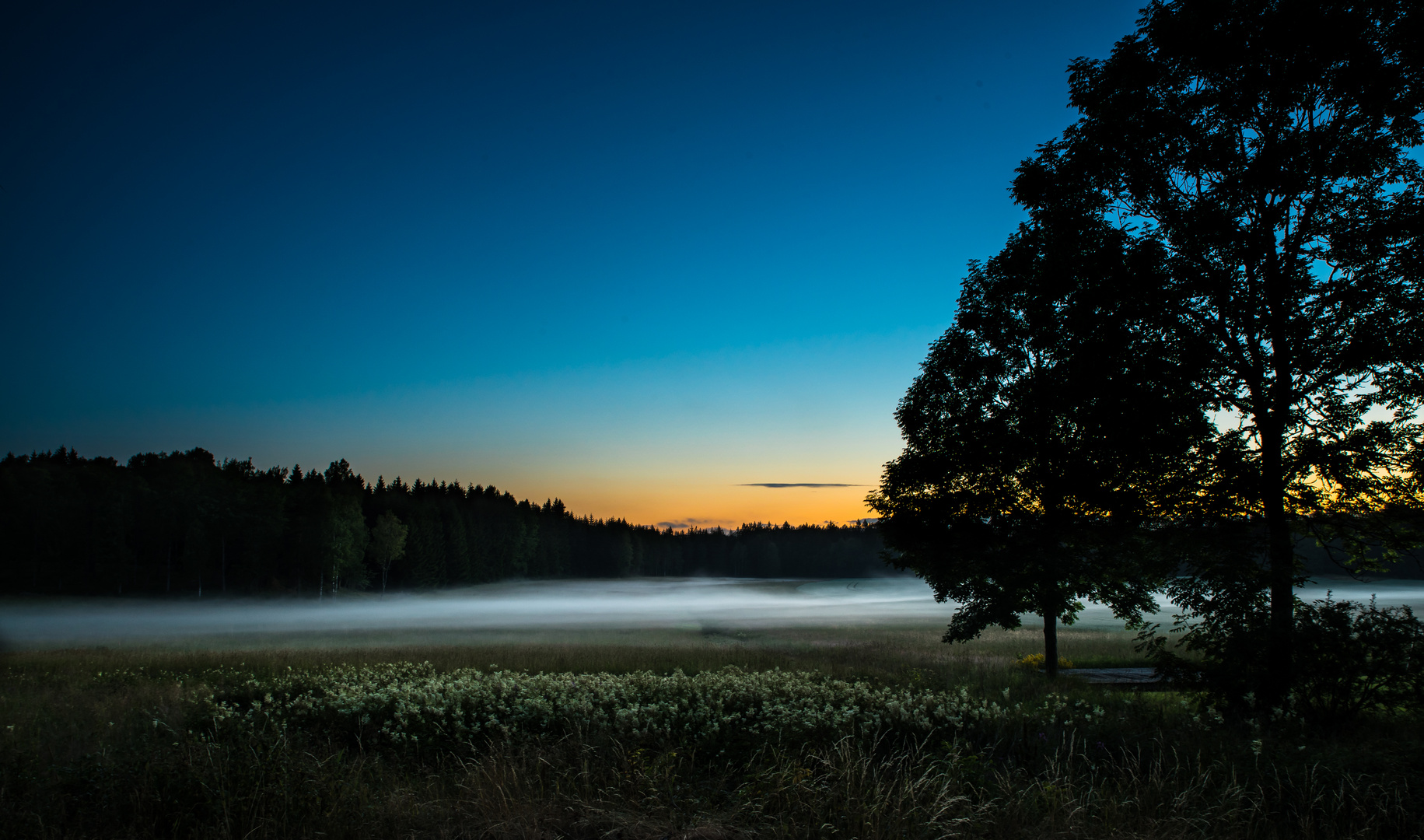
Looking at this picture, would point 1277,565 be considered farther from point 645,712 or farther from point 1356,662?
point 645,712

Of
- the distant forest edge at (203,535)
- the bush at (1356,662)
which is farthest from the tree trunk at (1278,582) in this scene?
the distant forest edge at (203,535)

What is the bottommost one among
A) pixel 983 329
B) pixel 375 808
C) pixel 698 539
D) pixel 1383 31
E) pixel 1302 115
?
pixel 698 539

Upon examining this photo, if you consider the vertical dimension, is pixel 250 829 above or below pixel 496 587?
above

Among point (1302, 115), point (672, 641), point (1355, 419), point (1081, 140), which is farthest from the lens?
point (672, 641)

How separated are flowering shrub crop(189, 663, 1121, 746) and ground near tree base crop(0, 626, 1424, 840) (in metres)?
0.06

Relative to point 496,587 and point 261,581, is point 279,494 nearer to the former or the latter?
point 261,581

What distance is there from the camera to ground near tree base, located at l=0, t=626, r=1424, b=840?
5.43 meters

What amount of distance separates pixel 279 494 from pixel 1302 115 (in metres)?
81.2

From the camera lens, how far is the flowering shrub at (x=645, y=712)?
335 inches

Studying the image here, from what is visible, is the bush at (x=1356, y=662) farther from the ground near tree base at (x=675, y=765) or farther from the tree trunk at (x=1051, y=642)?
the tree trunk at (x=1051, y=642)

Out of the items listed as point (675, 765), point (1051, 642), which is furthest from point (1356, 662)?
point (675, 765)

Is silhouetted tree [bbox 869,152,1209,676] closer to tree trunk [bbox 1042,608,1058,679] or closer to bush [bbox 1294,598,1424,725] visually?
tree trunk [bbox 1042,608,1058,679]

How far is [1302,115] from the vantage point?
12.0 m

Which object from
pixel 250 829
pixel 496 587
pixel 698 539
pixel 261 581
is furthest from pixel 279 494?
pixel 698 539
